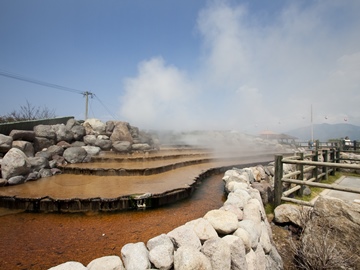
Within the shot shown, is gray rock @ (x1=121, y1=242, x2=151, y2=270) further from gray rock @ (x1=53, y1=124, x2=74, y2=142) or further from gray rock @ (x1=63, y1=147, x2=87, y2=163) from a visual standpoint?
gray rock @ (x1=53, y1=124, x2=74, y2=142)

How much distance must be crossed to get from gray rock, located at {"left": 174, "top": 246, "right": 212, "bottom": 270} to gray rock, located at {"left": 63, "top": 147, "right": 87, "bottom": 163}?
839cm

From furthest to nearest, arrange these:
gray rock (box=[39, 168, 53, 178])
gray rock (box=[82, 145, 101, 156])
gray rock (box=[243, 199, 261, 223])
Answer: gray rock (box=[82, 145, 101, 156])
gray rock (box=[39, 168, 53, 178])
gray rock (box=[243, 199, 261, 223])

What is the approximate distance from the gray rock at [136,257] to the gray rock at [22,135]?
9.01 metres

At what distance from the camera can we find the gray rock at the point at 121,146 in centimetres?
1174

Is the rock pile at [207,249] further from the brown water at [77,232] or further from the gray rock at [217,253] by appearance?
the brown water at [77,232]

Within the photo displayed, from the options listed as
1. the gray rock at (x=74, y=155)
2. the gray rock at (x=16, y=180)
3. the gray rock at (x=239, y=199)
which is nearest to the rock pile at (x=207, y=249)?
the gray rock at (x=239, y=199)

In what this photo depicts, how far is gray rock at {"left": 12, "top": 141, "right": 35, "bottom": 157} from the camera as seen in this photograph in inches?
307

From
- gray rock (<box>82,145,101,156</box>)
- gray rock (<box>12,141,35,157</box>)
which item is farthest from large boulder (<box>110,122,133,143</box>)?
gray rock (<box>12,141,35,157</box>)

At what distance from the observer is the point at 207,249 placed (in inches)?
85.8

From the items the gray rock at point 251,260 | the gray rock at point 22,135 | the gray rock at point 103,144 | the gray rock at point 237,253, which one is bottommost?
the gray rock at point 251,260

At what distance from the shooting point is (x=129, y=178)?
6.64m

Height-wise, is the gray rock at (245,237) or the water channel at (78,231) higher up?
the gray rock at (245,237)

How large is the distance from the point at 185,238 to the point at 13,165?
6.51m

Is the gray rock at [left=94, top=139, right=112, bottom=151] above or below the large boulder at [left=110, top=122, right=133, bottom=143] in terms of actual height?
below
